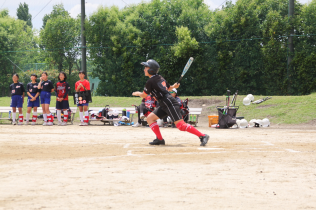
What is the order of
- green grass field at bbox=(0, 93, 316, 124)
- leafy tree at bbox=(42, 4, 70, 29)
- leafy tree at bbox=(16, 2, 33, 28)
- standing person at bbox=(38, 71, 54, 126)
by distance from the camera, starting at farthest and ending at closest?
leafy tree at bbox=(16, 2, 33, 28) < leafy tree at bbox=(42, 4, 70, 29) < green grass field at bbox=(0, 93, 316, 124) < standing person at bbox=(38, 71, 54, 126)

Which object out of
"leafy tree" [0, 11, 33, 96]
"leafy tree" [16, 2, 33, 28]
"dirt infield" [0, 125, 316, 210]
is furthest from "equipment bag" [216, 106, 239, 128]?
"leafy tree" [16, 2, 33, 28]

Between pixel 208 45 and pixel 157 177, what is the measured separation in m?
23.8

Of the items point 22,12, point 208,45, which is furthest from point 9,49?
point 22,12

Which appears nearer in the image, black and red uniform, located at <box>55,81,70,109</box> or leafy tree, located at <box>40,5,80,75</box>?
black and red uniform, located at <box>55,81,70,109</box>

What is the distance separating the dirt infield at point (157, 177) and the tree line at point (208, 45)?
17.3 m

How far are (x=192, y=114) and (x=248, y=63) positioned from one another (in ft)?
36.8

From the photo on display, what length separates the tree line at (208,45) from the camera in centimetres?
2536

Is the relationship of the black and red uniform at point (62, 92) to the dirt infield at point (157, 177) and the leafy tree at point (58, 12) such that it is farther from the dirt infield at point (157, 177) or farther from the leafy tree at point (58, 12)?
the leafy tree at point (58, 12)

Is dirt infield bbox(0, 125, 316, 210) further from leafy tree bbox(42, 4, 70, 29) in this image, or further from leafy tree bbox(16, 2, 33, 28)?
leafy tree bbox(16, 2, 33, 28)

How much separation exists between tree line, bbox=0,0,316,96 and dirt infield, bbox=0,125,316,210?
17.3 m

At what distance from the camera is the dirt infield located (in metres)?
4.38

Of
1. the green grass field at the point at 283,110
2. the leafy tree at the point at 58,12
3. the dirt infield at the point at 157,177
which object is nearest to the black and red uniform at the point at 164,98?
the dirt infield at the point at 157,177

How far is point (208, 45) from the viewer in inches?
1127

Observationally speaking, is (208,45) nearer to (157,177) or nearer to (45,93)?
(45,93)
